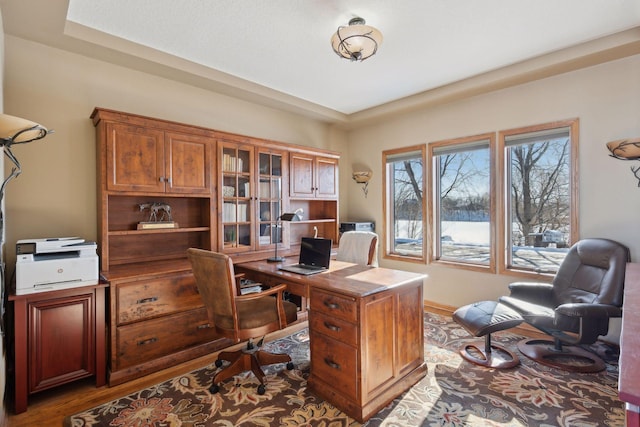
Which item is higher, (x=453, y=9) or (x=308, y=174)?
(x=453, y=9)

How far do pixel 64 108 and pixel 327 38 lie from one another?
234 cm

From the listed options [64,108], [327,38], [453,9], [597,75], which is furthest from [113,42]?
[597,75]

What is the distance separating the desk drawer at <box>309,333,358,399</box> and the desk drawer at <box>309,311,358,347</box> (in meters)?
0.04

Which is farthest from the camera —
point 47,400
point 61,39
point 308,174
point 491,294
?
point 308,174

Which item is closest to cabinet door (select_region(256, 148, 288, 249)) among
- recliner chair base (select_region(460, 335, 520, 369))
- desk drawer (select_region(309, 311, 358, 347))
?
desk drawer (select_region(309, 311, 358, 347))

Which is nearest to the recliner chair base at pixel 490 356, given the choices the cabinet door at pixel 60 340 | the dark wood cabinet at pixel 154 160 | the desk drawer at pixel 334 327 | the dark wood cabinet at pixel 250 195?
the desk drawer at pixel 334 327

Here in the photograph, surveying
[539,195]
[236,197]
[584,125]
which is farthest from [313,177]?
[584,125]

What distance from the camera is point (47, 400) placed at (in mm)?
2217

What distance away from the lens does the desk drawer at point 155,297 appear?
8.08 feet

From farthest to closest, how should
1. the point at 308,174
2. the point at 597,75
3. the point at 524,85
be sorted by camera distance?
the point at 308,174, the point at 524,85, the point at 597,75

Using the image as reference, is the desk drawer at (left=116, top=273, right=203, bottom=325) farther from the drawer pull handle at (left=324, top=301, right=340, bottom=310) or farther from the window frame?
the window frame

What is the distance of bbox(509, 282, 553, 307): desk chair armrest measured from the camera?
9.79 feet

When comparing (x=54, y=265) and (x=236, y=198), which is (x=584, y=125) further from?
(x=54, y=265)

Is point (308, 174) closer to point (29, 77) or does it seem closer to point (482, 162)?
point (482, 162)
